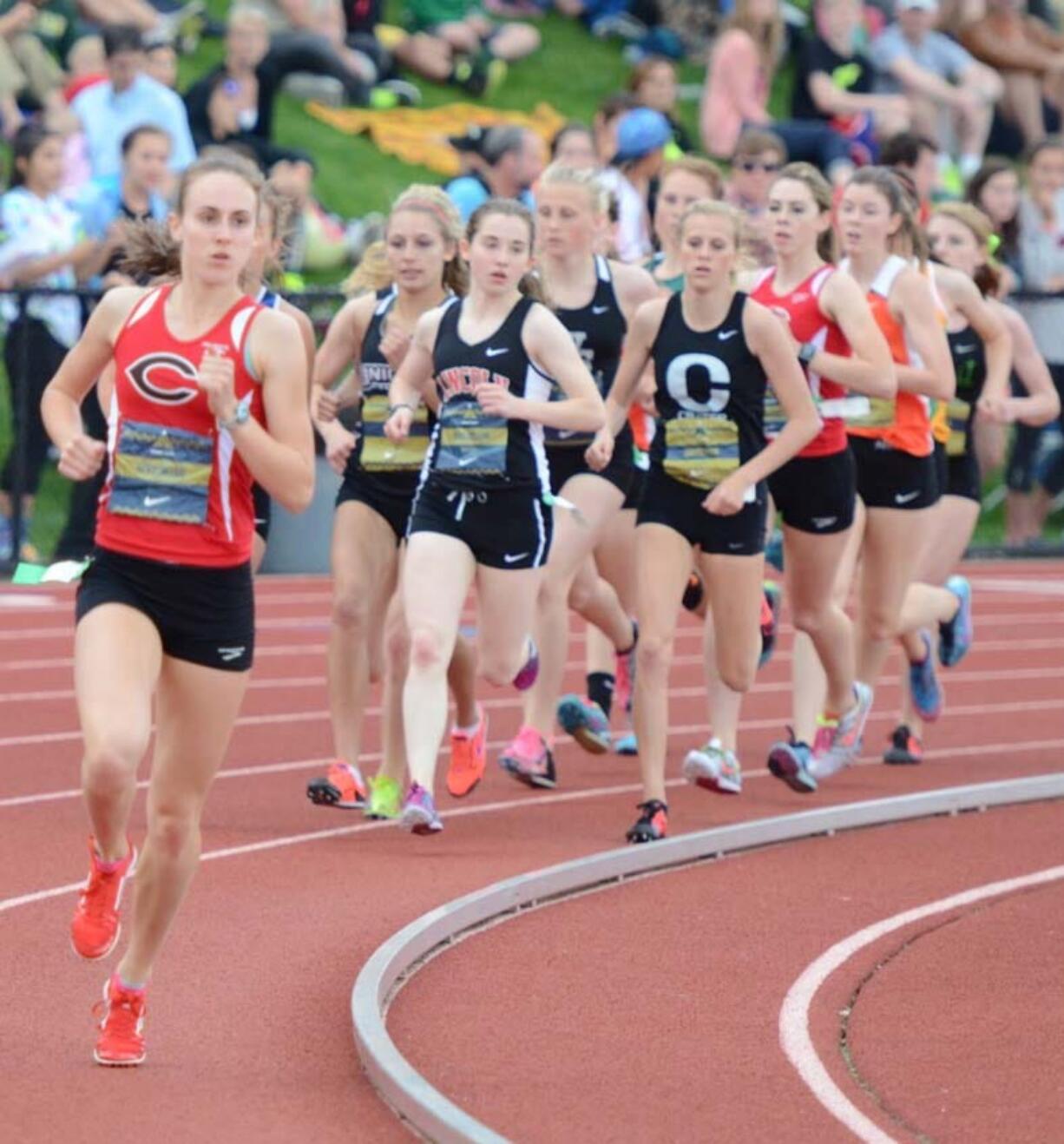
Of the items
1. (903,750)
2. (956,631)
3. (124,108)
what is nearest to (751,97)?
(124,108)

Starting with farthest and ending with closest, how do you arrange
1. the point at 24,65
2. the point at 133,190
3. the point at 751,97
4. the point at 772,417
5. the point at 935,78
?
the point at 935,78 < the point at 751,97 < the point at 24,65 < the point at 133,190 < the point at 772,417

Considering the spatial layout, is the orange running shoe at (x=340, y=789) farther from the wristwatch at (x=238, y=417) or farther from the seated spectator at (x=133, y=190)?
the seated spectator at (x=133, y=190)

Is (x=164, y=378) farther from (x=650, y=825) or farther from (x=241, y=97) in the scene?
(x=241, y=97)

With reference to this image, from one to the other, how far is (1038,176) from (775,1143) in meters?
13.6

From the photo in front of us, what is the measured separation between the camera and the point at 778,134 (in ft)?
65.2

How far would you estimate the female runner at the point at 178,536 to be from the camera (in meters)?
6.03

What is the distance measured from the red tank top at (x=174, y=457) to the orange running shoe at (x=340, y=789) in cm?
320

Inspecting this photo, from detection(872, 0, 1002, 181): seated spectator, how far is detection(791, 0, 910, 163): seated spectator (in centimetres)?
59

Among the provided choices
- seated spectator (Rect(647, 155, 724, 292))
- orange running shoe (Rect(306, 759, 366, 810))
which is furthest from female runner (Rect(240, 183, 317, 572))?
seated spectator (Rect(647, 155, 724, 292))

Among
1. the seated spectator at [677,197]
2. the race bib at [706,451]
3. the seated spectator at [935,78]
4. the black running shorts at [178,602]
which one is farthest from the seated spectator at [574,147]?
the black running shorts at [178,602]

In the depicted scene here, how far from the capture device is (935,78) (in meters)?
22.4

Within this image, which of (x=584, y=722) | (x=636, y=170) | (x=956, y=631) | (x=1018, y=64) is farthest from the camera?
(x=1018, y=64)

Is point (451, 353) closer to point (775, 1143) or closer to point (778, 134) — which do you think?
point (775, 1143)

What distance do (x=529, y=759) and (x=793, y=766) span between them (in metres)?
0.95
